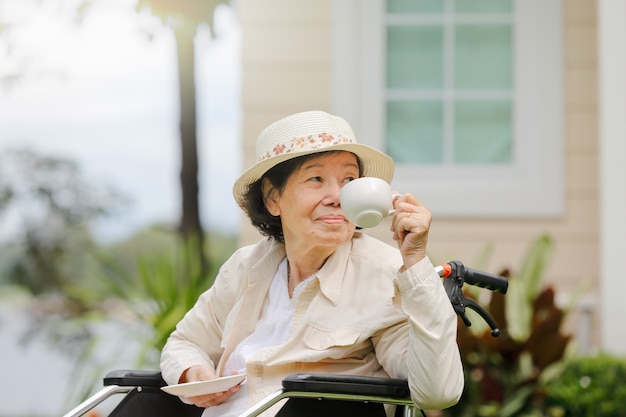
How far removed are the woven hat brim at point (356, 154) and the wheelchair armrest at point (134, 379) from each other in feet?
1.58

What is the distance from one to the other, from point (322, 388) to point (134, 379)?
25.0 inches

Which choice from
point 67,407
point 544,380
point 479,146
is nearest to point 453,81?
point 479,146

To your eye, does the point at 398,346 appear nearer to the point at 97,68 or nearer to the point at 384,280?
the point at 384,280

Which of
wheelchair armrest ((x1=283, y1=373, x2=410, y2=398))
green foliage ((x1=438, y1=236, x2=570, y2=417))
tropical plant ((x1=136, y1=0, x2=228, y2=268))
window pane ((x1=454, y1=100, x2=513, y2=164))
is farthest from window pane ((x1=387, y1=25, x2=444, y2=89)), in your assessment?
wheelchair armrest ((x1=283, y1=373, x2=410, y2=398))

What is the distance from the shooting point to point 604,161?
4.70 metres

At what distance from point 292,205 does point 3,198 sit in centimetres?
601

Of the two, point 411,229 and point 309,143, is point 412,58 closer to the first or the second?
point 309,143

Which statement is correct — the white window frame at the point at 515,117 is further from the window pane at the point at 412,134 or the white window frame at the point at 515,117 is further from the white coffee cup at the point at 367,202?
the white coffee cup at the point at 367,202

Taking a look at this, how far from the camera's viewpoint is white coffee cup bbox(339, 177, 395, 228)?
87.0 inches

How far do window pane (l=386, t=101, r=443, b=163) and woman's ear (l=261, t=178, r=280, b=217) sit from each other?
8.60ft

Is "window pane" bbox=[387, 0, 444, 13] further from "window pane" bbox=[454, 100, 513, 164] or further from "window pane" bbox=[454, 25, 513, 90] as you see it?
"window pane" bbox=[454, 100, 513, 164]

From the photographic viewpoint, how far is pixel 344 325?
2391 millimetres

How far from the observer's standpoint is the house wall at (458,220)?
16.6 ft

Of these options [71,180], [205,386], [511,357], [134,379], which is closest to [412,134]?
[511,357]
